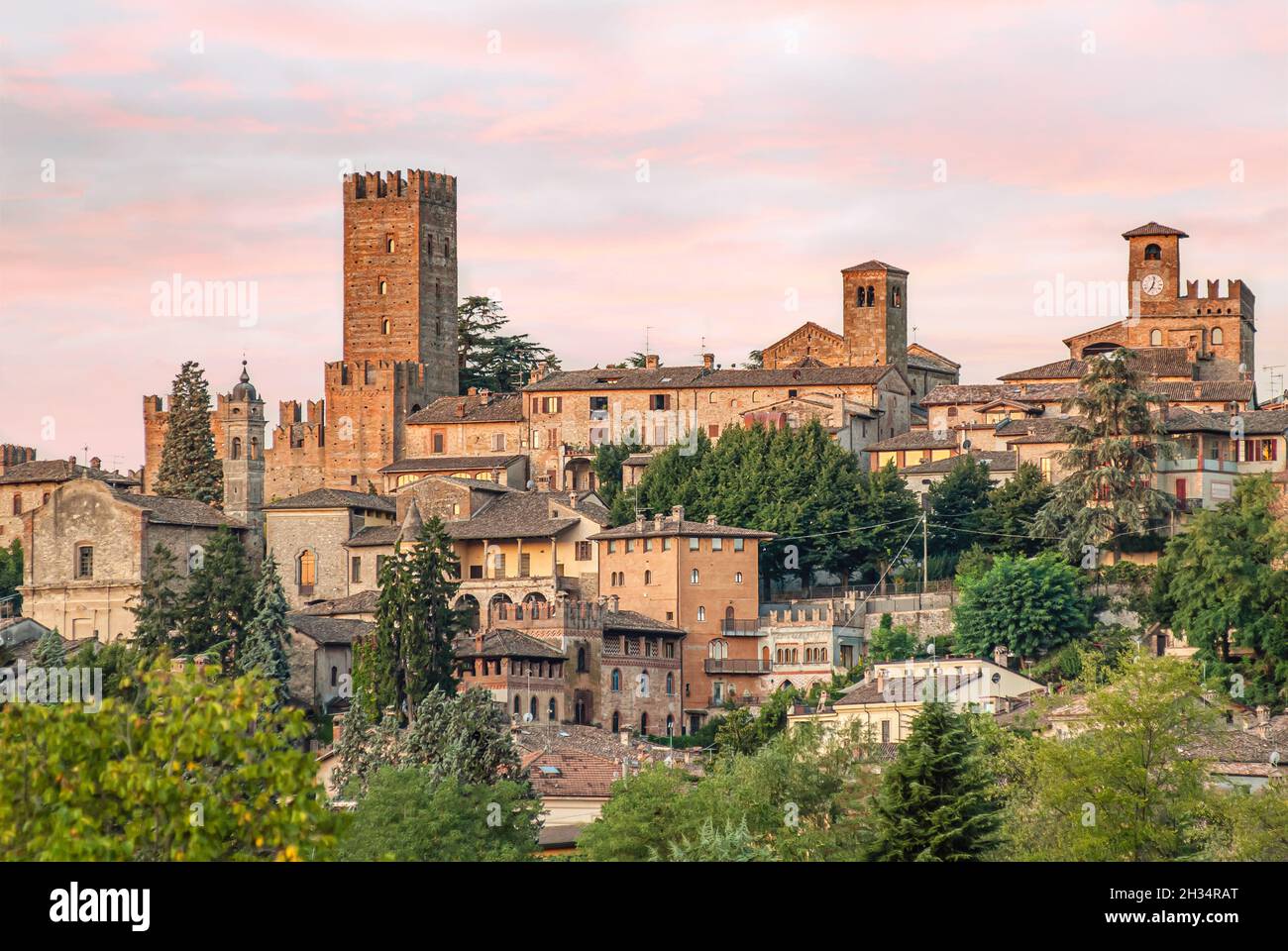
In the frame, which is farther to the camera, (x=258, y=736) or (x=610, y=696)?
(x=610, y=696)

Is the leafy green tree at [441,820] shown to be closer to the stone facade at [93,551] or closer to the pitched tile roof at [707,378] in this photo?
the stone facade at [93,551]

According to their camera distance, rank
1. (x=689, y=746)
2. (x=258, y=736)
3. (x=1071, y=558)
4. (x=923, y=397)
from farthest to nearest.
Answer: (x=923, y=397)
(x=1071, y=558)
(x=689, y=746)
(x=258, y=736)

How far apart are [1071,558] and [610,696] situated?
13444 mm

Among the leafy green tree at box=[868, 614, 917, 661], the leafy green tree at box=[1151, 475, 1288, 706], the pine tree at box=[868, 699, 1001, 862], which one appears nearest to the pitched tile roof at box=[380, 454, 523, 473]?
the leafy green tree at box=[868, 614, 917, 661]

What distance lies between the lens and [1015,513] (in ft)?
240

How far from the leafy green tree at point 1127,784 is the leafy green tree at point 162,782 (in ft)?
72.2

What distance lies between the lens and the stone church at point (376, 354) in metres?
87.9

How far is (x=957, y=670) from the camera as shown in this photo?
6331 centimetres

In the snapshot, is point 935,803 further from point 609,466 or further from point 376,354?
point 376,354

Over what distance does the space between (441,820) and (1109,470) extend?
31.4m

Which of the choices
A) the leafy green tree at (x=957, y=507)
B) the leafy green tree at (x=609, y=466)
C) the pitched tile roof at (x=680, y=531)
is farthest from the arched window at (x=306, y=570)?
the leafy green tree at (x=957, y=507)

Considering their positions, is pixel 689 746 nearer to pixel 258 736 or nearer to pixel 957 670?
pixel 957 670

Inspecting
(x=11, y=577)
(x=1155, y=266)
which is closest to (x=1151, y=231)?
(x=1155, y=266)

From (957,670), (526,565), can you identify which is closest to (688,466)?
(526,565)
